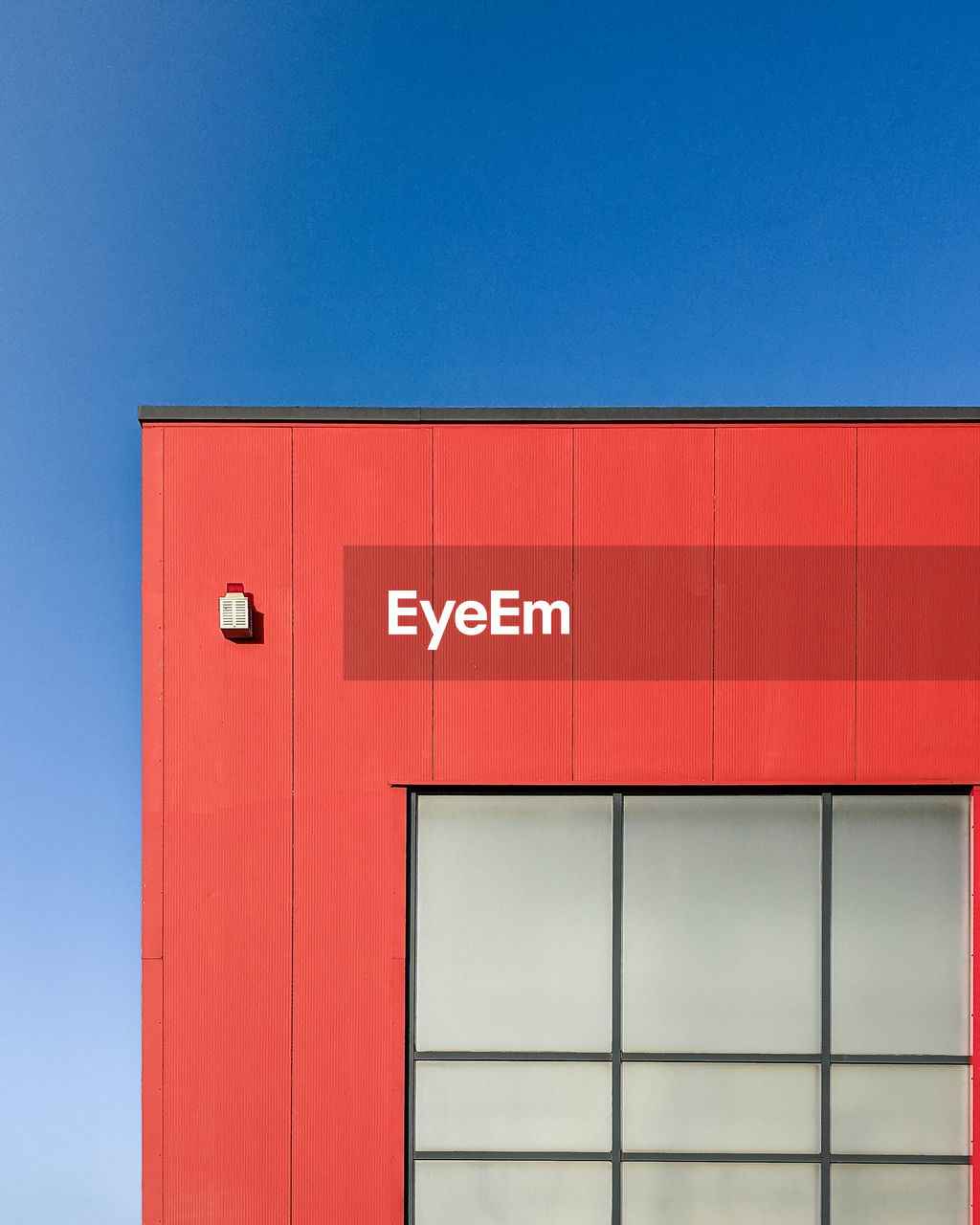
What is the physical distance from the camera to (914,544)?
20.3ft

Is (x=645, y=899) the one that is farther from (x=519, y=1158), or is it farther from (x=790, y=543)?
(x=790, y=543)

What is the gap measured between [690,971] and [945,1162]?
96.6 inches

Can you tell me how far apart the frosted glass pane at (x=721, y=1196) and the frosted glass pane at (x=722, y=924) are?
37.1 inches

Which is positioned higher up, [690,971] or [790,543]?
[790,543]

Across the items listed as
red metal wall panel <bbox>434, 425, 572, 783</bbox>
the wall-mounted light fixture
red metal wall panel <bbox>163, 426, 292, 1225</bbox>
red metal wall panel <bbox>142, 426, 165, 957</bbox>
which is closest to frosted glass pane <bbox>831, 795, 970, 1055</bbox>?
red metal wall panel <bbox>434, 425, 572, 783</bbox>

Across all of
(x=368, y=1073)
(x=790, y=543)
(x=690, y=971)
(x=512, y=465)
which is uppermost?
(x=512, y=465)

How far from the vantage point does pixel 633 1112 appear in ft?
19.7

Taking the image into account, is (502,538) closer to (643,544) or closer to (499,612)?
(499,612)

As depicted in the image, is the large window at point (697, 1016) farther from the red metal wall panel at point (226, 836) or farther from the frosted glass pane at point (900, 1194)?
the red metal wall panel at point (226, 836)

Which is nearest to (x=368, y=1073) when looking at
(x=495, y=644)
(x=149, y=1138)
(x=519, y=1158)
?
(x=519, y=1158)

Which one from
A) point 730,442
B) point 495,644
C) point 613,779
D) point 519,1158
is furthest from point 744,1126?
point 730,442
